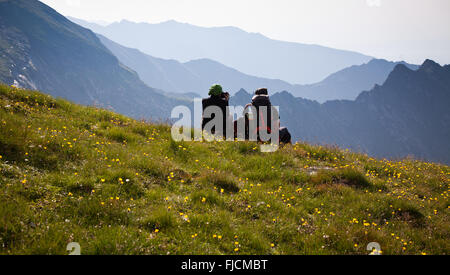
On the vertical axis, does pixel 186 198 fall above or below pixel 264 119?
below

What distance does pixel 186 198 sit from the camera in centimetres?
572

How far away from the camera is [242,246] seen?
4.50 m

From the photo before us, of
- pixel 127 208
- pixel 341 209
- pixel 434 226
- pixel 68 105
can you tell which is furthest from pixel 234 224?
pixel 68 105

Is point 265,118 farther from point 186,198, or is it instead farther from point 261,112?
point 186,198

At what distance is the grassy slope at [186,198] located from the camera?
425 cm

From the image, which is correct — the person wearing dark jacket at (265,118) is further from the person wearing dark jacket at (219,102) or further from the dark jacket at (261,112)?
the person wearing dark jacket at (219,102)

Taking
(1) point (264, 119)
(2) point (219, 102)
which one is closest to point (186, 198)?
(1) point (264, 119)

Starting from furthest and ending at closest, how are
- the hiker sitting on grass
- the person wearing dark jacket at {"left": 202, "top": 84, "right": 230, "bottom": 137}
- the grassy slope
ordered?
1. the person wearing dark jacket at {"left": 202, "top": 84, "right": 230, "bottom": 137}
2. the hiker sitting on grass
3. the grassy slope

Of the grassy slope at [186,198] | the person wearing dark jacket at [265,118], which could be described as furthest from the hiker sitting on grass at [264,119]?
the grassy slope at [186,198]

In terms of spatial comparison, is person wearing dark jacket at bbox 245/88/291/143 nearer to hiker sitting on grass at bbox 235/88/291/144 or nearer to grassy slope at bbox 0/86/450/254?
hiker sitting on grass at bbox 235/88/291/144

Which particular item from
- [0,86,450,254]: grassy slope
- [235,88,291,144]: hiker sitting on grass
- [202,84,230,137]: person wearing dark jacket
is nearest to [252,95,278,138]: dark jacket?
[235,88,291,144]: hiker sitting on grass

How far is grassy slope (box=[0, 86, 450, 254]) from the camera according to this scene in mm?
4250
